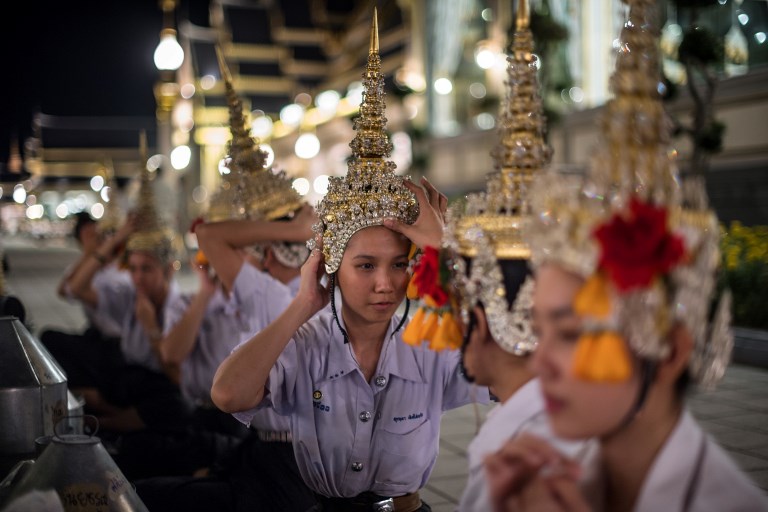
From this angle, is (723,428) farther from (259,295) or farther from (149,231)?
(149,231)

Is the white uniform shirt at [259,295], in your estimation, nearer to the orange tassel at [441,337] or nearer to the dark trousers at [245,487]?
the dark trousers at [245,487]

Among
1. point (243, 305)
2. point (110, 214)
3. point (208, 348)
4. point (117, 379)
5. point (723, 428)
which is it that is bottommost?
point (723, 428)

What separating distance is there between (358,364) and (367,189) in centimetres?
68

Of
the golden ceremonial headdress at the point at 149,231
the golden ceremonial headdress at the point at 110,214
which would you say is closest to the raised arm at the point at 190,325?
the golden ceremonial headdress at the point at 149,231

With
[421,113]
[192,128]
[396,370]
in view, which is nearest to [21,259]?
[192,128]

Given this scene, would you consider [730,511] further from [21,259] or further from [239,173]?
[21,259]

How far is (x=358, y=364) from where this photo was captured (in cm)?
338

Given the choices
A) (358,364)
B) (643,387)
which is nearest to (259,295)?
(358,364)

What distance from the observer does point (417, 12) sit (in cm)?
2400

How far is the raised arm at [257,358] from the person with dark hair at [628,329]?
140 cm

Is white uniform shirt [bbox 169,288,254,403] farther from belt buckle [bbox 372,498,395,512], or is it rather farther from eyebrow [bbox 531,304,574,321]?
eyebrow [bbox 531,304,574,321]

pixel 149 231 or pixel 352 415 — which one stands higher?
pixel 149 231

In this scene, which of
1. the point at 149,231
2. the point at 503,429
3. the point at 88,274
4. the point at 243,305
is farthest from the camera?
the point at 88,274

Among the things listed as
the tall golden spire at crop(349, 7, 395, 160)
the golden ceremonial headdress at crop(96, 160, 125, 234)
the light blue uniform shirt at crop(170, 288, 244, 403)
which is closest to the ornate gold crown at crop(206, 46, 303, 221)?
the light blue uniform shirt at crop(170, 288, 244, 403)
